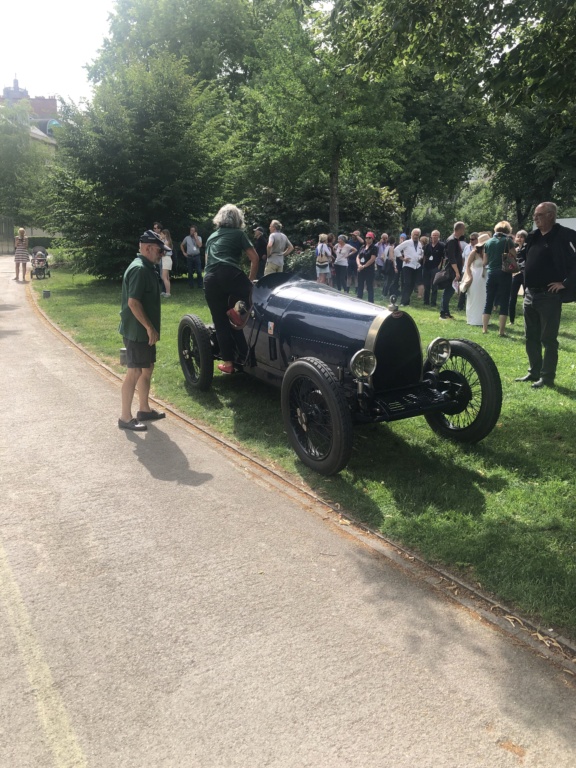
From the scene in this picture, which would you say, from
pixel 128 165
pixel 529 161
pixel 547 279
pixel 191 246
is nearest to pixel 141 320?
pixel 547 279

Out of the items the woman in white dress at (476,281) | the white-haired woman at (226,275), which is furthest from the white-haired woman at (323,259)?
the white-haired woman at (226,275)

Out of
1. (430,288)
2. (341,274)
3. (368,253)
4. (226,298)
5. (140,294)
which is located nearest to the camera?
(140,294)

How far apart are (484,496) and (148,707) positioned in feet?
9.66

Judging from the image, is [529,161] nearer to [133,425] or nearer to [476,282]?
[476,282]

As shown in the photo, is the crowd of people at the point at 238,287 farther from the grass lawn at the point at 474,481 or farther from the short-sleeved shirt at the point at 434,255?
the short-sleeved shirt at the point at 434,255

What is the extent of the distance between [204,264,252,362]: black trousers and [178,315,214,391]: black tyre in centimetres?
30

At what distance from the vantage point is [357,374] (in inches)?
192

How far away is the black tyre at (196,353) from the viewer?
279 inches

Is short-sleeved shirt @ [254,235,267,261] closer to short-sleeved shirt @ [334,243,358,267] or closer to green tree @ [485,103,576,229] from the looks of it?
short-sleeved shirt @ [334,243,358,267]

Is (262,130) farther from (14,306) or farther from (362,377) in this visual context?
(362,377)

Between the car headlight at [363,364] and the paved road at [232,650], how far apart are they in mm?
1117

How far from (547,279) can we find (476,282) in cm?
446

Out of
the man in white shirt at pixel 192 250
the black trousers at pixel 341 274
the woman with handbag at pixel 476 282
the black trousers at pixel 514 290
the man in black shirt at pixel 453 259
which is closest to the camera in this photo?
the black trousers at pixel 514 290

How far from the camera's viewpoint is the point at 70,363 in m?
9.20
